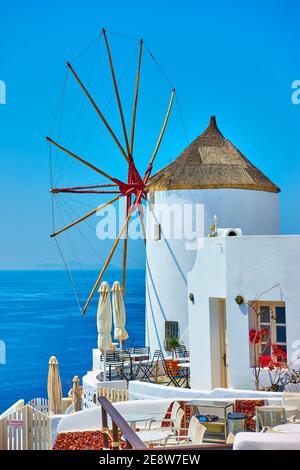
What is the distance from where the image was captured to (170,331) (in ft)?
74.3

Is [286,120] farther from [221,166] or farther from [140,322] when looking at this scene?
[140,322]

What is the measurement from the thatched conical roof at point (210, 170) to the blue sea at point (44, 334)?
32019 millimetres

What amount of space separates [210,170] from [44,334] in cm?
7372

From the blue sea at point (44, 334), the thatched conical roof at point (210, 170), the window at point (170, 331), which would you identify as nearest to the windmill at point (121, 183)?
the thatched conical roof at point (210, 170)

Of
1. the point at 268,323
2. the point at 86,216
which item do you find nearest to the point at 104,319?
the point at 268,323

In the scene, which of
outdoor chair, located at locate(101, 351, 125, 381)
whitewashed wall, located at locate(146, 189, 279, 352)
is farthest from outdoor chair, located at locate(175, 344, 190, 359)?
outdoor chair, located at locate(101, 351, 125, 381)

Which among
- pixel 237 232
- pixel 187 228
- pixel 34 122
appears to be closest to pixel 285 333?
pixel 237 232

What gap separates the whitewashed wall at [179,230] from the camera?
74.1ft

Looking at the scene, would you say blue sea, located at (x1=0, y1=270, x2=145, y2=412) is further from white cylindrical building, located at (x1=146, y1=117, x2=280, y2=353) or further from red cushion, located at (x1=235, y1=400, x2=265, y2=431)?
red cushion, located at (x1=235, y1=400, x2=265, y2=431)

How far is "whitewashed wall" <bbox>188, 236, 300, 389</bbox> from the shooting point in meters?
14.2

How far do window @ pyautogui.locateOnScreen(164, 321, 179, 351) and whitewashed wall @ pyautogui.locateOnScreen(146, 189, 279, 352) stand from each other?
160 millimetres

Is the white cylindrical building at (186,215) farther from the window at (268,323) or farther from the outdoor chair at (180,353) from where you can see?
the window at (268,323)

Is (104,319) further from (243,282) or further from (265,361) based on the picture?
(265,361)

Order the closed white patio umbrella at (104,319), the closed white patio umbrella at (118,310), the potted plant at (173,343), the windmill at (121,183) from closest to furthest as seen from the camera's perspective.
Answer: the closed white patio umbrella at (104,319), the closed white patio umbrella at (118,310), the potted plant at (173,343), the windmill at (121,183)
